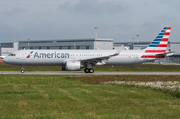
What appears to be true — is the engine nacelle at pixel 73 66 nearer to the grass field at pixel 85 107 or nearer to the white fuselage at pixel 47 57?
the white fuselage at pixel 47 57

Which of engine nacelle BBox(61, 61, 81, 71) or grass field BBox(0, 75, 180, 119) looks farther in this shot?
engine nacelle BBox(61, 61, 81, 71)

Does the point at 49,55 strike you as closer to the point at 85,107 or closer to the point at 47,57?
Result: the point at 47,57

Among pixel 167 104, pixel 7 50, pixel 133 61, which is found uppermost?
pixel 7 50

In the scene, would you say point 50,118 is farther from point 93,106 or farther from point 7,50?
point 7,50

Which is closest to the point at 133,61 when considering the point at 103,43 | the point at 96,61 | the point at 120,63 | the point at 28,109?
the point at 120,63

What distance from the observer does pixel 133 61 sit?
43.8m

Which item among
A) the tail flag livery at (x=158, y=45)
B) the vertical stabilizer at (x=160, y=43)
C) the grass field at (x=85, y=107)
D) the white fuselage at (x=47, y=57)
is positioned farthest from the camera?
the vertical stabilizer at (x=160, y=43)

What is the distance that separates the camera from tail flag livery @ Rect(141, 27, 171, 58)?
44188mm

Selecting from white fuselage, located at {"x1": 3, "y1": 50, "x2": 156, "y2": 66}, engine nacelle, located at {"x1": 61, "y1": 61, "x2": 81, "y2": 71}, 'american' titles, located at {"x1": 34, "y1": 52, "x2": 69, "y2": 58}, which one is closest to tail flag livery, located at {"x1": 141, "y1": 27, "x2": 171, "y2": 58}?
white fuselage, located at {"x1": 3, "y1": 50, "x2": 156, "y2": 66}

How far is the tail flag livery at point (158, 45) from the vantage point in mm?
44188

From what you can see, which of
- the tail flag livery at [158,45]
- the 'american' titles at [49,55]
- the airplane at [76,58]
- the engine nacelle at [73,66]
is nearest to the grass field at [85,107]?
the engine nacelle at [73,66]

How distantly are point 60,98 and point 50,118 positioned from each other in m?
4.67

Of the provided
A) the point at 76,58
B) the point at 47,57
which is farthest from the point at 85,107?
the point at 76,58

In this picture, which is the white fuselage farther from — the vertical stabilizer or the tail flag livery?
the vertical stabilizer
